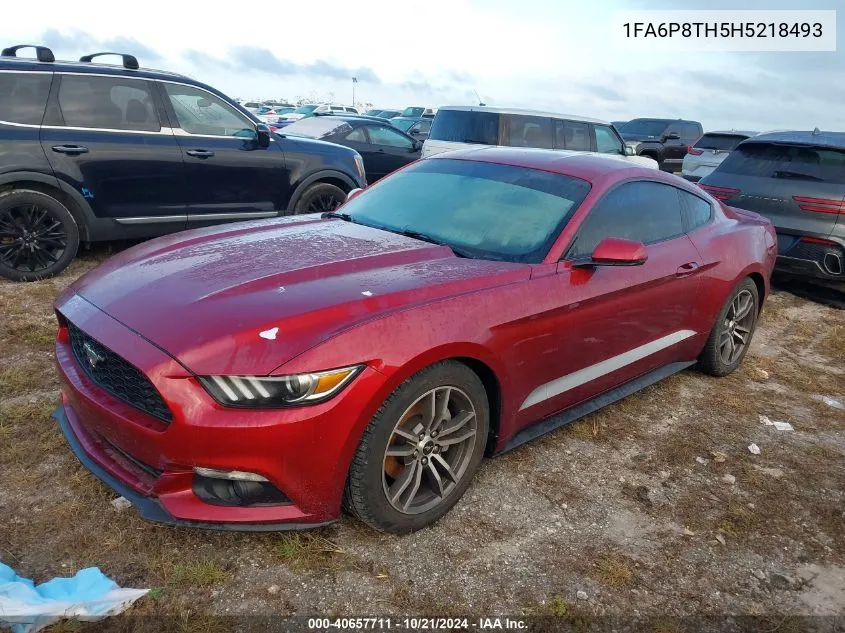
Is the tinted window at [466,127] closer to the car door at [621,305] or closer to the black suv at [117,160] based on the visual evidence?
the black suv at [117,160]

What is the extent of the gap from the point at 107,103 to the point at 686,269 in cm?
515

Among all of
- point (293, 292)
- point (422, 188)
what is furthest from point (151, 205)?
point (293, 292)

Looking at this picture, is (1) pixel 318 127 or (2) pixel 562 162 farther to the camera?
(1) pixel 318 127

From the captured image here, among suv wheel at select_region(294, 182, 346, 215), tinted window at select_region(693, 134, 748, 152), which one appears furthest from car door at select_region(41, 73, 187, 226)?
tinted window at select_region(693, 134, 748, 152)

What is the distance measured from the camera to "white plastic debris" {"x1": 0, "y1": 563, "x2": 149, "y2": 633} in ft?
6.82

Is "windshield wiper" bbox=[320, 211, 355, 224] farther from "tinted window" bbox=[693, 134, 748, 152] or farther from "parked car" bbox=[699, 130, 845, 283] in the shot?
"tinted window" bbox=[693, 134, 748, 152]

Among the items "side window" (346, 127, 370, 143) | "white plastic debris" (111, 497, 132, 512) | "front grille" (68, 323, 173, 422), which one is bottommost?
"white plastic debris" (111, 497, 132, 512)

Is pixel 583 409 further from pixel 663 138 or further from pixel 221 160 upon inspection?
pixel 663 138

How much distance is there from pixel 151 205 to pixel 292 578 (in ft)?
15.2

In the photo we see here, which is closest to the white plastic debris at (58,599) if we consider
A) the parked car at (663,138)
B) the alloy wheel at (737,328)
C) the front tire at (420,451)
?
the front tire at (420,451)

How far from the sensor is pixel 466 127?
10.0 m

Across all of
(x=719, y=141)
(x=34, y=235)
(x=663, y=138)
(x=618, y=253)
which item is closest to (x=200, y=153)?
(x=34, y=235)

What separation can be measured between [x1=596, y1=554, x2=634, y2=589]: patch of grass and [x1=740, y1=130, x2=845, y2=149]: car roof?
224 inches

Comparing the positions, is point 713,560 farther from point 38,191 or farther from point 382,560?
point 38,191
